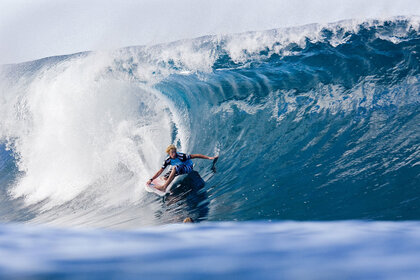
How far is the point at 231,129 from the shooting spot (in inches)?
448

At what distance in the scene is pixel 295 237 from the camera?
2.20 m

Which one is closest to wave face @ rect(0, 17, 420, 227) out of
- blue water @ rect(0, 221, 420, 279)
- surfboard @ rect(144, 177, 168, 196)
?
surfboard @ rect(144, 177, 168, 196)

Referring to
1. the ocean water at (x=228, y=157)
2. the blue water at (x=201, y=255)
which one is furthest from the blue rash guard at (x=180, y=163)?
the blue water at (x=201, y=255)

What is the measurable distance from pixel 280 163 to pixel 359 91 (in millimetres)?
4395

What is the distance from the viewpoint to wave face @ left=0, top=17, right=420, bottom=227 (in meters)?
6.88

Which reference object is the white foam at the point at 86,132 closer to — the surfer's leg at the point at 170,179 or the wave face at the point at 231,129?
the wave face at the point at 231,129

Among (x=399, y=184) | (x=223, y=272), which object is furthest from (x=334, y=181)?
(x=223, y=272)

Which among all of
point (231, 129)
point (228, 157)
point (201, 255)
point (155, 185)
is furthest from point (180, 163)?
point (201, 255)

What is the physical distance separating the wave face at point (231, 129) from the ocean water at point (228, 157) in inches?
2.0

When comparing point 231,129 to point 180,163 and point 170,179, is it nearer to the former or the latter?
point 180,163

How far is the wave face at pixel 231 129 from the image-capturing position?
22.6 ft

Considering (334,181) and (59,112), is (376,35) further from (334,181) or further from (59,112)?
(59,112)

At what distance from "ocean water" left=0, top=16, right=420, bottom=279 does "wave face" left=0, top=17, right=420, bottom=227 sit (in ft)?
0.17

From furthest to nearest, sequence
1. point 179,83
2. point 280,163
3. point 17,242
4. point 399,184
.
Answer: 1. point 179,83
2. point 280,163
3. point 399,184
4. point 17,242
